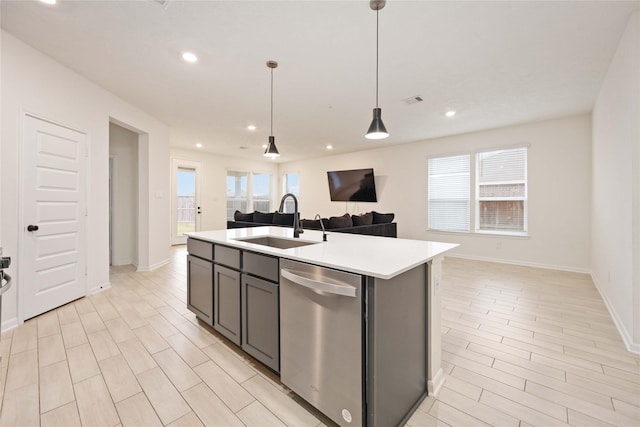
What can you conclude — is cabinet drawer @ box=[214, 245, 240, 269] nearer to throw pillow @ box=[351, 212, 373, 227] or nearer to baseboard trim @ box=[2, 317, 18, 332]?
baseboard trim @ box=[2, 317, 18, 332]

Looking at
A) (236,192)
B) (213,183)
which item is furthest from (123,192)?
(236,192)

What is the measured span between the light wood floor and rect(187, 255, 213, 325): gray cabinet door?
18cm

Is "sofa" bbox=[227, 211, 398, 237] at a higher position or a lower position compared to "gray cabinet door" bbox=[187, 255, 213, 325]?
higher

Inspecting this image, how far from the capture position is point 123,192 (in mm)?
5047

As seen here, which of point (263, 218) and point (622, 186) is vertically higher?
point (622, 186)

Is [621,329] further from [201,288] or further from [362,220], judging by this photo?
[201,288]

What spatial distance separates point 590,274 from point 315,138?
A: 554cm

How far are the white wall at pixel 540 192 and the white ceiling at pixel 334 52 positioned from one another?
1.76 ft

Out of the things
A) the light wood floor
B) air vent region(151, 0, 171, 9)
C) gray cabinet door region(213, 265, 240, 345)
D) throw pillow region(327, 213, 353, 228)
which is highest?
air vent region(151, 0, 171, 9)

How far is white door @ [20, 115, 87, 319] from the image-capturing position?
2738 mm

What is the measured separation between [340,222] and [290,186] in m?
5.46

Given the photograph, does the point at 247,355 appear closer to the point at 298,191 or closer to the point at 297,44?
the point at 297,44

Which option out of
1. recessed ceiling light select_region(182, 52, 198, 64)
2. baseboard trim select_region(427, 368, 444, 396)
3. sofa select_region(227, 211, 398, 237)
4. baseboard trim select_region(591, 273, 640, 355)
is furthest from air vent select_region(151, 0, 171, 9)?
baseboard trim select_region(591, 273, 640, 355)

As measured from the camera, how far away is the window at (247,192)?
28.6 feet
